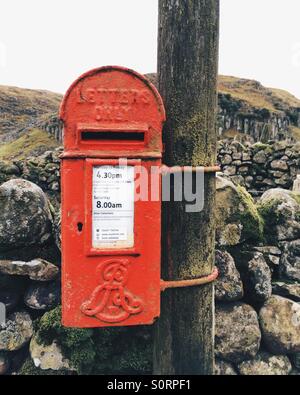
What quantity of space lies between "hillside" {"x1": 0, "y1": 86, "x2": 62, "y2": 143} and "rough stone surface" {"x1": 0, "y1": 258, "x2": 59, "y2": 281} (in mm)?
50765

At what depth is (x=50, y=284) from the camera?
277cm

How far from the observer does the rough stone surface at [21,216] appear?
8.75 feet

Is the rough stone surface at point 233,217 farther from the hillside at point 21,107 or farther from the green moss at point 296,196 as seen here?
the hillside at point 21,107

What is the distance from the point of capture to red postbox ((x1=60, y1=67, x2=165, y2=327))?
193 centimetres

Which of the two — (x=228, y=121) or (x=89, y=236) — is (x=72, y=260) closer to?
(x=89, y=236)

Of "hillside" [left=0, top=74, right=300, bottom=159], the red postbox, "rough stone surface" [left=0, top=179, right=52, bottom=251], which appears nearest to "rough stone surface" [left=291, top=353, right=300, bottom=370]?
the red postbox

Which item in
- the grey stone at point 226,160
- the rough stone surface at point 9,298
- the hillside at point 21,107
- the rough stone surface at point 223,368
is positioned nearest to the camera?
the rough stone surface at point 9,298

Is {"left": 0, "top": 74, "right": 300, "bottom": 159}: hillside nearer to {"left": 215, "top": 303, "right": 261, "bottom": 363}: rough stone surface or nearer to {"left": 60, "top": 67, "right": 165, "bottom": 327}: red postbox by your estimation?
{"left": 215, "top": 303, "right": 261, "bottom": 363}: rough stone surface

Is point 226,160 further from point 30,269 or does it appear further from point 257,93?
point 257,93

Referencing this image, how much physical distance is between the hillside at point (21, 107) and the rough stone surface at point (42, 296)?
50.8m

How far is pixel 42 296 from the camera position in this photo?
2734 millimetres

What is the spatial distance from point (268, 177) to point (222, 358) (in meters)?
5.39

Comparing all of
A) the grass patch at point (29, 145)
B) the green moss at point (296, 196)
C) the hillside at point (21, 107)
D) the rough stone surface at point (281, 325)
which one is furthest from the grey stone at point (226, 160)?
the hillside at point (21, 107)
